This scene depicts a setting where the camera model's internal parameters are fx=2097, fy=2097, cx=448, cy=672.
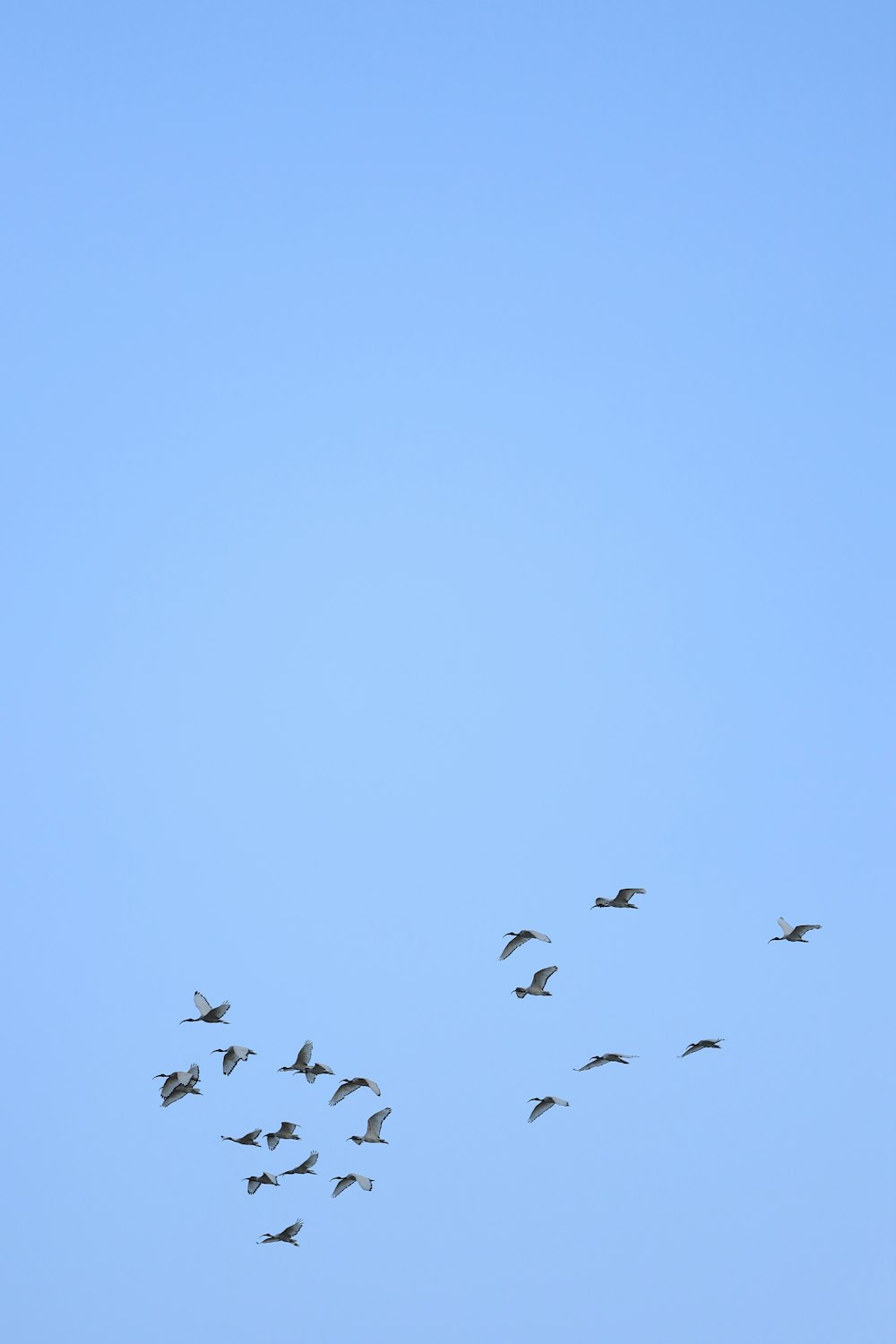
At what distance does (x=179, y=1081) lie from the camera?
90125 mm

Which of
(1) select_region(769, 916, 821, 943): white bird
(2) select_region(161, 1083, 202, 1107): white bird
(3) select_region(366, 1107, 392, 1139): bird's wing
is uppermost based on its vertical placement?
(1) select_region(769, 916, 821, 943): white bird

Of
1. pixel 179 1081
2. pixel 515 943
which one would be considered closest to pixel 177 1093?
pixel 179 1081

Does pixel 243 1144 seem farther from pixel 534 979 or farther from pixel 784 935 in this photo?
pixel 784 935

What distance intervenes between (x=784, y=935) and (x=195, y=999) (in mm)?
29373

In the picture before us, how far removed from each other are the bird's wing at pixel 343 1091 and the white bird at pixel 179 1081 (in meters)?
6.36

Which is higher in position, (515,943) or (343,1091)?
(515,943)

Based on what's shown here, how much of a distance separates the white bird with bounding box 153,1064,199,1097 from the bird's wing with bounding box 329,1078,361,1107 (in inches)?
250

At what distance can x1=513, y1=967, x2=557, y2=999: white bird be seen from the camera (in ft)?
318

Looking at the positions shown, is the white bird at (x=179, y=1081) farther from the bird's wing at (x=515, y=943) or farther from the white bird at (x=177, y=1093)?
the bird's wing at (x=515, y=943)

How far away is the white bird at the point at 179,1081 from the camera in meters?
90.2

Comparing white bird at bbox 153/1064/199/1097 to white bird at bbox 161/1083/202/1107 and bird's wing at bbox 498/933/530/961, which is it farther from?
bird's wing at bbox 498/933/530/961

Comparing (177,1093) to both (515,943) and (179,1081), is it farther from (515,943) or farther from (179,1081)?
(515,943)

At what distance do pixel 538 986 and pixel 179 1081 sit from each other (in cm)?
1799

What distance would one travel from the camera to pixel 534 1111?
306 ft
